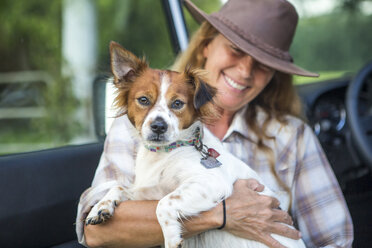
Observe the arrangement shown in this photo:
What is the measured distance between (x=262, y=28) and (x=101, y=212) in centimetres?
123

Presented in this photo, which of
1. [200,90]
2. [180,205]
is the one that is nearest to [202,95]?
[200,90]

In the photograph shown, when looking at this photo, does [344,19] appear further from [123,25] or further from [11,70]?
[11,70]

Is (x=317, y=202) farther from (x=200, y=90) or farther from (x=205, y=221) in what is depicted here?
(x=200, y=90)

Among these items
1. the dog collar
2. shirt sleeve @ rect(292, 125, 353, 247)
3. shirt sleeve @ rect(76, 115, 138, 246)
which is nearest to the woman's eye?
shirt sleeve @ rect(292, 125, 353, 247)

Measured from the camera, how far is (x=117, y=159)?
2.11 metres

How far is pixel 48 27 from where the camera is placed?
3273 mm

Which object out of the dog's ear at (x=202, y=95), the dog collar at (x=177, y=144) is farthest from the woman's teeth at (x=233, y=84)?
the dog collar at (x=177, y=144)

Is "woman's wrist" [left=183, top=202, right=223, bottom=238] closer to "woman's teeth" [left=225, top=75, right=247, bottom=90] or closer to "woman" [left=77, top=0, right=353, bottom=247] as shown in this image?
"woman" [left=77, top=0, right=353, bottom=247]

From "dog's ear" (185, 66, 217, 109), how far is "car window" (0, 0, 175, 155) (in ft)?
1.16

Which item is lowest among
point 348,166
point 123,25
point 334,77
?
point 348,166

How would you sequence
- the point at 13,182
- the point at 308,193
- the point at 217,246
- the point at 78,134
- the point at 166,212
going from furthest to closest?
1. the point at 78,134
2. the point at 308,193
3. the point at 13,182
4. the point at 217,246
5. the point at 166,212

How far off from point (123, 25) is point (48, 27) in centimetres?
68

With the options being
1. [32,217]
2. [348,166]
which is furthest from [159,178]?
[348,166]

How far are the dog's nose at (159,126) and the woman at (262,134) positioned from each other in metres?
0.33
